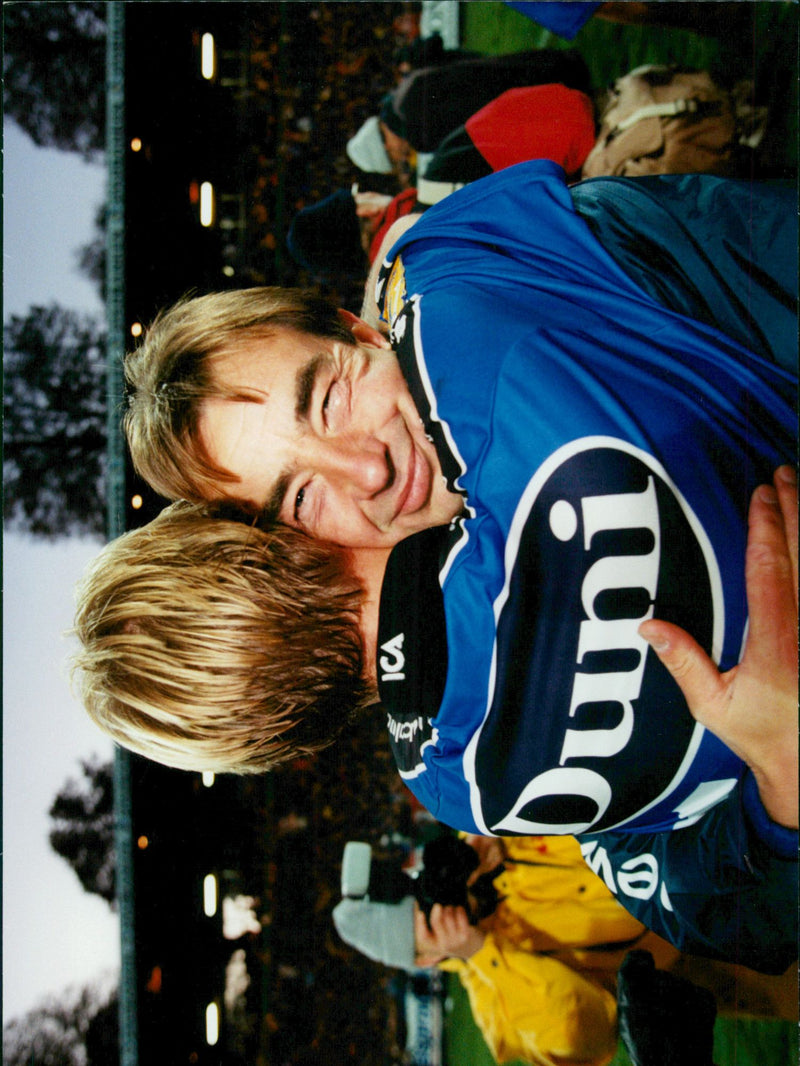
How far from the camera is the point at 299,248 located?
2.88 feet

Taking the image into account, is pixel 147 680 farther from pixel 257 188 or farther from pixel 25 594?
pixel 257 188

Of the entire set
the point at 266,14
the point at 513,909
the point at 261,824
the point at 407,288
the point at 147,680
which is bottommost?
the point at 513,909

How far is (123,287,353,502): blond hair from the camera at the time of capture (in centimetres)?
83

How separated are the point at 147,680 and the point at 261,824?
228 millimetres

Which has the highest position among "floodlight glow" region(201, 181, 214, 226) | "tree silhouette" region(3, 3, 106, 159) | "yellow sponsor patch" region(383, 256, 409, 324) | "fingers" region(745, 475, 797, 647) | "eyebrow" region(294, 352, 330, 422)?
"tree silhouette" region(3, 3, 106, 159)

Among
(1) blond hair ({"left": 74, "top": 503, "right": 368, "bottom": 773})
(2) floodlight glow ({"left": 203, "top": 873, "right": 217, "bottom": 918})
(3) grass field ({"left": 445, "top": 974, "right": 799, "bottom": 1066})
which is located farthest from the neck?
(3) grass field ({"left": 445, "top": 974, "right": 799, "bottom": 1066})

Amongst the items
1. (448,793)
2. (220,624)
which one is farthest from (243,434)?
(448,793)

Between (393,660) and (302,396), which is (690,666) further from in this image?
(302,396)

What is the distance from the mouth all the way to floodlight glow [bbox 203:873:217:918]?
506 millimetres

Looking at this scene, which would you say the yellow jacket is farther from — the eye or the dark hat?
the dark hat

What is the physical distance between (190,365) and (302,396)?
0.53ft

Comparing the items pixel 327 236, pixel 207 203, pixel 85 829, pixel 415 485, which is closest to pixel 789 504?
pixel 415 485

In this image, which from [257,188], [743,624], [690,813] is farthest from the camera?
[257,188]

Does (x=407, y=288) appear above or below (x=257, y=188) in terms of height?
below
